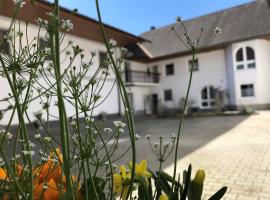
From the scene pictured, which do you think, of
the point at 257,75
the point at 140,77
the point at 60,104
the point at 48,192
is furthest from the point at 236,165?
the point at 140,77

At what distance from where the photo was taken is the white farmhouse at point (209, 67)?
2172 centimetres

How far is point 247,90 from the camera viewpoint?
22438 mm

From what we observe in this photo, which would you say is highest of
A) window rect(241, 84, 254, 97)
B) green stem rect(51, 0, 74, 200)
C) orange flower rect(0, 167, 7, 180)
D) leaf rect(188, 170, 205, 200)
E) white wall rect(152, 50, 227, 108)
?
white wall rect(152, 50, 227, 108)

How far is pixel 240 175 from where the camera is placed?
4.82m

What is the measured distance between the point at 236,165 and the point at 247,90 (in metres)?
18.3

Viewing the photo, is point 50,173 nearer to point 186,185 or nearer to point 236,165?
point 186,185

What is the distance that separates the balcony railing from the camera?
73.6 ft

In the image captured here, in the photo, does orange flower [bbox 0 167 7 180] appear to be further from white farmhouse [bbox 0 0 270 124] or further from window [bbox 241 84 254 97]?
window [bbox 241 84 254 97]

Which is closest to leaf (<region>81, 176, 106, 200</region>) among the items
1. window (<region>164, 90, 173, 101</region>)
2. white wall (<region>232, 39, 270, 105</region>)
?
white wall (<region>232, 39, 270, 105</region>)

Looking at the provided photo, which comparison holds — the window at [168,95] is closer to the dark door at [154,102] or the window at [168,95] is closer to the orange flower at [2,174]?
the dark door at [154,102]

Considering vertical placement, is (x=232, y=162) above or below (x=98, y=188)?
below

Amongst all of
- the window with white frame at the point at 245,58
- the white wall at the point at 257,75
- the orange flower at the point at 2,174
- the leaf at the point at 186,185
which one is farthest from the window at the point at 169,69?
the orange flower at the point at 2,174

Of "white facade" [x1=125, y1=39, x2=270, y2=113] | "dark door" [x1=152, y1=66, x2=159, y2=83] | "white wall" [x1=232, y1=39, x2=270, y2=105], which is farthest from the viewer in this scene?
"dark door" [x1=152, y1=66, x2=159, y2=83]

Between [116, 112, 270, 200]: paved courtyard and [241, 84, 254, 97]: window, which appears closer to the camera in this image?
[116, 112, 270, 200]: paved courtyard
